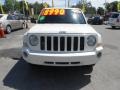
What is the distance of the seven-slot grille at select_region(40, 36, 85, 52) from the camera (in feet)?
23.7

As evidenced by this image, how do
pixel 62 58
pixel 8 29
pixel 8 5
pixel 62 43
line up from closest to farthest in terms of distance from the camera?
1. pixel 62 58
2. pixel 62 43
3. pixel 8 29
4. pixel 8 5

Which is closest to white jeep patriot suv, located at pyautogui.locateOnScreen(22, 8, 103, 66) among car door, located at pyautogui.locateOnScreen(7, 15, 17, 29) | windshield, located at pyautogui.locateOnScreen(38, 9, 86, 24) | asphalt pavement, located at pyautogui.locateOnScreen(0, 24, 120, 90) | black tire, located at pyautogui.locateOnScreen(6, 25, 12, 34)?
asphalt pavement, located at pyautogui.locateOnScreen(0, 24, 120, 90)

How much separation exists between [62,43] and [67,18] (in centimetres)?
234

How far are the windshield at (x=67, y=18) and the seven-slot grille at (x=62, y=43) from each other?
2.10 m

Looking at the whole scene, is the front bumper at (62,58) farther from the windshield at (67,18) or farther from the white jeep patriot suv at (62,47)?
the windshield at (67,18)

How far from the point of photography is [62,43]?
7234 millimetres

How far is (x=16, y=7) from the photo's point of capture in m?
115

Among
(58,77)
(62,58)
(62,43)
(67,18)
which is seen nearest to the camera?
(62,58)

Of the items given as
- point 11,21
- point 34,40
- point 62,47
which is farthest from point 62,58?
point 11,21

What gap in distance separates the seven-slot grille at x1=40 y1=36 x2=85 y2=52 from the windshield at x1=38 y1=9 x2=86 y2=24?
2.10m

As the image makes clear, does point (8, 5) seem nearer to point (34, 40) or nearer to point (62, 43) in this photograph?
point (34, 40)

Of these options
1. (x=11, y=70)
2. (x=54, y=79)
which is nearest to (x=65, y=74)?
(x=54, y=79)

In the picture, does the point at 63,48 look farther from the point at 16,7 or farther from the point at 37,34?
the point at 16,7

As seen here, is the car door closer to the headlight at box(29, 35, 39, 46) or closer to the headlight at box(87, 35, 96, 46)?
the headlight at box(29, 35, 39, 46)
